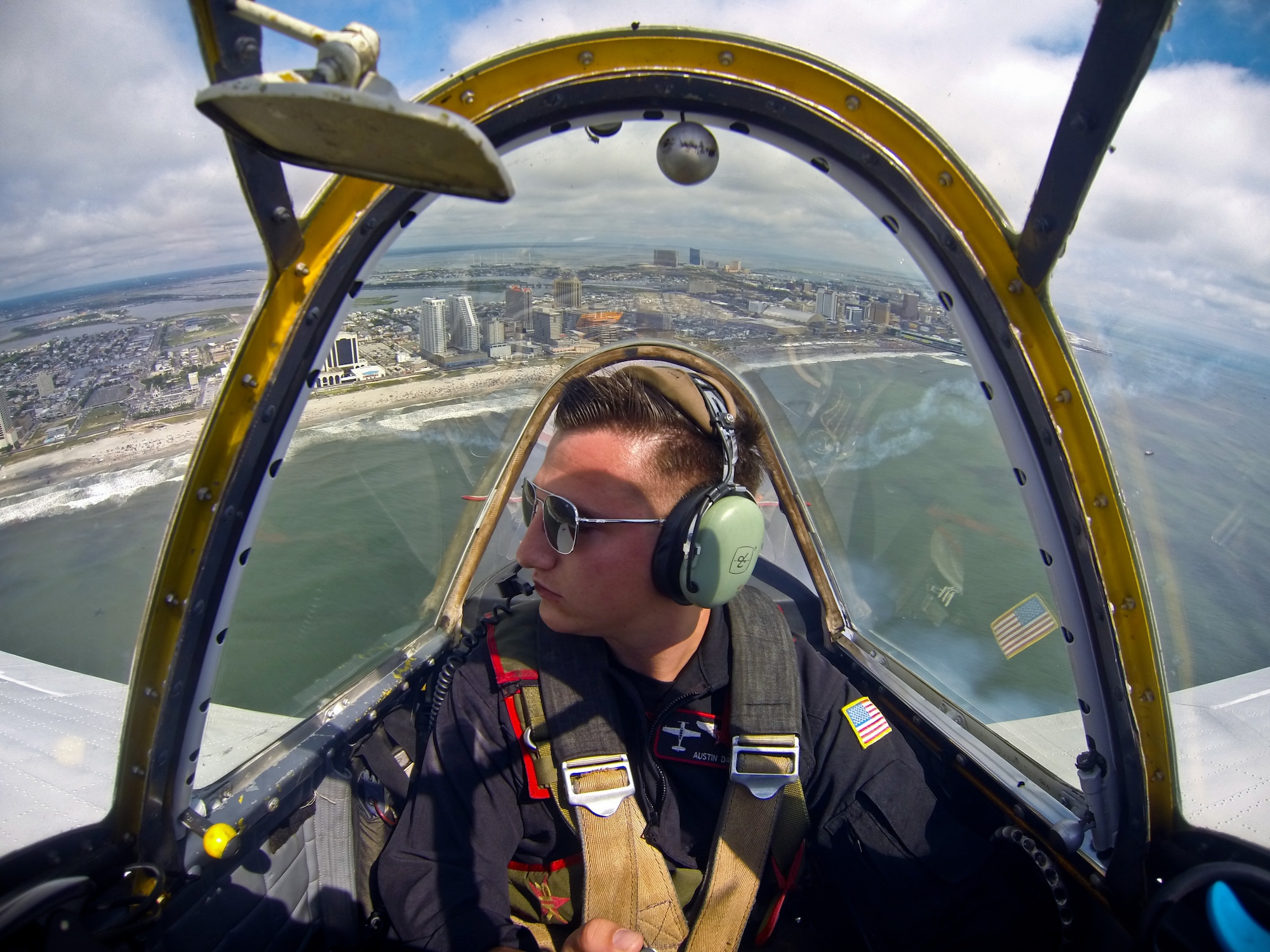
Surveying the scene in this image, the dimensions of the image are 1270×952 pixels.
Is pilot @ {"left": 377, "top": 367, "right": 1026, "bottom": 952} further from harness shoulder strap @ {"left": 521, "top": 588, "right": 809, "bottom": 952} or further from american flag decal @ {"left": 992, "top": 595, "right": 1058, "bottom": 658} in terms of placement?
american flag decal @ {"left": 992, "top": 595, "right": 1058, "bottom": 658}

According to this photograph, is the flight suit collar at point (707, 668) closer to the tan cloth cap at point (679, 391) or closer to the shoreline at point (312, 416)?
the tan cloth cap at point (679, 391)

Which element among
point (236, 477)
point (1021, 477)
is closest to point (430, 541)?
point (236, 477)

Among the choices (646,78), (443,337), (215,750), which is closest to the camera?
(646,78)

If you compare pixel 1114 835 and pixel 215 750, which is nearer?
pixel 1114 835

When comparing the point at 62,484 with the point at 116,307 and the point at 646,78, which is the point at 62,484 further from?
the point at 646,78

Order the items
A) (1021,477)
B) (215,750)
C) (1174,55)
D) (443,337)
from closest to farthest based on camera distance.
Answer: (1174,55) → (1021,477) → (215,750) → (443,337)

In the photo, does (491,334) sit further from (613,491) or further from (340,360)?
(613,491)

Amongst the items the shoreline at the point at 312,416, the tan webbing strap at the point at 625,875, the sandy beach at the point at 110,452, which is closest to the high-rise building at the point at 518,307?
the shoreline at the point at 312,416
